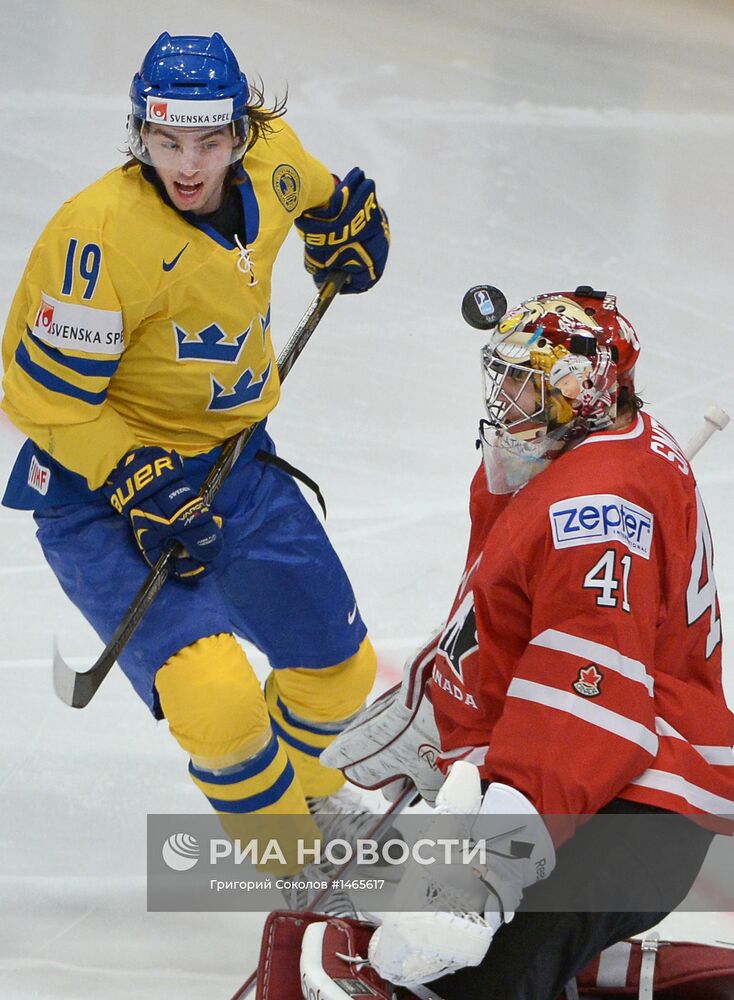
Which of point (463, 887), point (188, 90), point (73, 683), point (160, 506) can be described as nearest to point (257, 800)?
point (73, 683)

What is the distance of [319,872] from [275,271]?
2416 millimetres

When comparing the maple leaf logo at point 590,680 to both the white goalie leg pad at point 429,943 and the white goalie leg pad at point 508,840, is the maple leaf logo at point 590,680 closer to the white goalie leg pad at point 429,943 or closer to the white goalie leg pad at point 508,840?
the white goalie leg pad at point 508,840

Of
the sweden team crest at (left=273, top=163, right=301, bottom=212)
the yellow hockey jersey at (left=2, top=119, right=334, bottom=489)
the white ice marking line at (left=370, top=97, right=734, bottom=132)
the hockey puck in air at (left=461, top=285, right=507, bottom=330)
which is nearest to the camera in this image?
the hockey puck in air at (left=461, top=285, right=507, bottom=330)

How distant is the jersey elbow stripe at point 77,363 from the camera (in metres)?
2.24

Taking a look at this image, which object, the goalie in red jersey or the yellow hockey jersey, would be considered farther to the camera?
the yellow hockey jersey

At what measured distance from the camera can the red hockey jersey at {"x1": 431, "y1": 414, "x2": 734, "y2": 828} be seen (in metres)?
1.70

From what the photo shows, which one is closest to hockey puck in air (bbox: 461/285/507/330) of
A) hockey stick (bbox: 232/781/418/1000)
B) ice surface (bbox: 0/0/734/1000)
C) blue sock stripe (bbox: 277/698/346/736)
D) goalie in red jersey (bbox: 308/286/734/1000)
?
goalie in red jersey (bbox: 308/286/734/1000)

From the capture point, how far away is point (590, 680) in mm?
1701

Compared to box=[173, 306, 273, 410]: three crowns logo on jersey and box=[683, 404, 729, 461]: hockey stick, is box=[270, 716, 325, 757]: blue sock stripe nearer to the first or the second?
box=[173, 306, 273, 410]: three crowns logo on jersey

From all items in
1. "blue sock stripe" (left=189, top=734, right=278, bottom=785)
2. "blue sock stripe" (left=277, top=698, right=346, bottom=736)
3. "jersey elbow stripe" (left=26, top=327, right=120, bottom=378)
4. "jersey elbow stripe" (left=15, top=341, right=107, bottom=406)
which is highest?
"jersey elbow stripe" (left=26, top=327, right=120, bottom=378)

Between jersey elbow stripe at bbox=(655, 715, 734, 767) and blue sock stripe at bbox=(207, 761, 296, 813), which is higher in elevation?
jersey elbow stripe at bbox=(655, 715, 734, 767)

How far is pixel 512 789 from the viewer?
1.67 metres

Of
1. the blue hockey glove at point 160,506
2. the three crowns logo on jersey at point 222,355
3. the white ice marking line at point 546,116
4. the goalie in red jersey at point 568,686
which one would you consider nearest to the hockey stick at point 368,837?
the goalie in red jersey at point 568,686

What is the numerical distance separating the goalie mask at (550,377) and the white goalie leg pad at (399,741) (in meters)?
0.35
